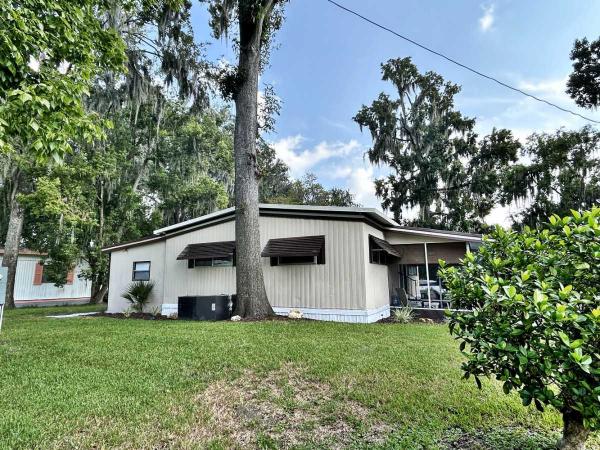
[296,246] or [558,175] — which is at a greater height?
[558,175]

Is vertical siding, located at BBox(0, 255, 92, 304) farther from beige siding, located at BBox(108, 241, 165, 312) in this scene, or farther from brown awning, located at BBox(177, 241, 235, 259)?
brown awning, located at BBox(177, 241, 235, 259)

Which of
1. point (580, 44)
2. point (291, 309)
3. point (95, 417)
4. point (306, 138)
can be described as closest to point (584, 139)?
point (580, 44)

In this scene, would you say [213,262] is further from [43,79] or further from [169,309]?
[43,79]

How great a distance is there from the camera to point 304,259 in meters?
9.08

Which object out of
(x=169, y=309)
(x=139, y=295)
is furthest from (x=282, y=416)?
(x=139, y=295)

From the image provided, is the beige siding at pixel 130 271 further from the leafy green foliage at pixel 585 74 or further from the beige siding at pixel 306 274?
the leafy green foliage at pixel 585 74

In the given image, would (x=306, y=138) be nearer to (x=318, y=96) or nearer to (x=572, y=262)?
(x=318, y=96)

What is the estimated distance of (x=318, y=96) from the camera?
1691 centimetres

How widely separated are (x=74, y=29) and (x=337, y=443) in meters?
5.43

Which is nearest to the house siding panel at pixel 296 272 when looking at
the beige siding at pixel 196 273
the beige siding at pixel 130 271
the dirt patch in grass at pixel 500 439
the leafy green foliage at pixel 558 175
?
the beige siding at pixel 196 273

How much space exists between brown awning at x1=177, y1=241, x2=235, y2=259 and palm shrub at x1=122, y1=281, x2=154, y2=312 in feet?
7.19

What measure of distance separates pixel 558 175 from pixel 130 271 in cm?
2203

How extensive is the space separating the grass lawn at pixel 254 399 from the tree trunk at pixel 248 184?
2915mm

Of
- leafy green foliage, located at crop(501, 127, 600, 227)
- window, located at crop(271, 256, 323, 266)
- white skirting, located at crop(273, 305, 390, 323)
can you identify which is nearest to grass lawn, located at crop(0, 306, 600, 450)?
white skirting, located at crop(273, 305, 390, 323)
